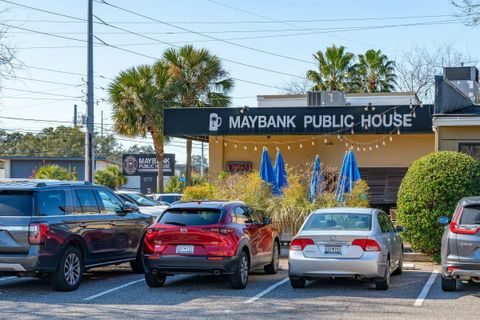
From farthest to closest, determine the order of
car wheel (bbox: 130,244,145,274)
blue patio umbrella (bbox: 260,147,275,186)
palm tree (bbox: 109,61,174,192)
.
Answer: palm tree (bbox: 109,61,174,192), blue patio umbrella (bbox: 260,147,275,186), car wheel (bbox: 130,244,145,274)

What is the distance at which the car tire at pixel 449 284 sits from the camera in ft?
40.0

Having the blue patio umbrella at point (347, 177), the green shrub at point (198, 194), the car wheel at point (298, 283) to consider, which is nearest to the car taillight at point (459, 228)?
the car wheel at point (298, 283)

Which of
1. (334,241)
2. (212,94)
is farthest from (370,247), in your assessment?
(212,94)

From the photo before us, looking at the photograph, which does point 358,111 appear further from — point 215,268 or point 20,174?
point 20,174

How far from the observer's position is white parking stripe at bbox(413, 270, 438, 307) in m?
11.3

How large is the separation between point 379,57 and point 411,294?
36.7 m

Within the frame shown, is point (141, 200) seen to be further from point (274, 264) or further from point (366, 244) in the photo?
point (366, 244)

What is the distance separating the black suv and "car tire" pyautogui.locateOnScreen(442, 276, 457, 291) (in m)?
6.00

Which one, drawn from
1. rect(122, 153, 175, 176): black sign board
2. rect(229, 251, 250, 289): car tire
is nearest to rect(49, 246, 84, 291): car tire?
rect(229, 251, 250, 289): car tire

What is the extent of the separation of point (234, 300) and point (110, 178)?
39.1 m

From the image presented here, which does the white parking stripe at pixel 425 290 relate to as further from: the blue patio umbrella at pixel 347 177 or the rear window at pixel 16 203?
the rear window at pixel 16 203

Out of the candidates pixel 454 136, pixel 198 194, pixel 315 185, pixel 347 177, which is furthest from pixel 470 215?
pixel 198 194

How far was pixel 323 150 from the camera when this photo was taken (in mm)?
28438

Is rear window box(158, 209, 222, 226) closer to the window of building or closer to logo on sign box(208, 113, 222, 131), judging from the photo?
the window of building
